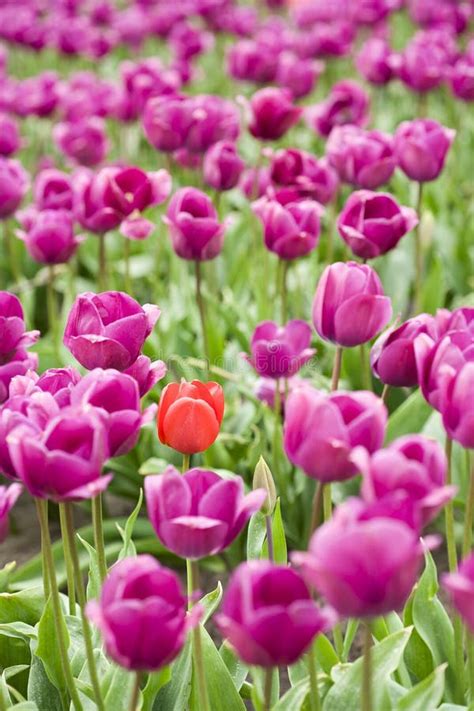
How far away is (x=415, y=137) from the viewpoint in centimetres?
218

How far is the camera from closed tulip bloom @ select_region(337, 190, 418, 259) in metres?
1.83

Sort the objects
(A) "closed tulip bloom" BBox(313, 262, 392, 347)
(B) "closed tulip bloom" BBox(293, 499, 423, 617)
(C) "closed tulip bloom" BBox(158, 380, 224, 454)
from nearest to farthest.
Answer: (B) "closed tulip bloom" BBox(293, 499, 423, 617) → (C) "closed tulip bloom" BBox(158, 380, 224, 454) → (A) "closed tulip bloom" BBox(313, 262, 392, 347)

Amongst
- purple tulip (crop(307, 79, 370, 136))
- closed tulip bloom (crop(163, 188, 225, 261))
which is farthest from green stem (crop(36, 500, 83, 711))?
purple tulip (crop(307, 79, 370, 136))

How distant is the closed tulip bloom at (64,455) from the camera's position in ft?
3.21

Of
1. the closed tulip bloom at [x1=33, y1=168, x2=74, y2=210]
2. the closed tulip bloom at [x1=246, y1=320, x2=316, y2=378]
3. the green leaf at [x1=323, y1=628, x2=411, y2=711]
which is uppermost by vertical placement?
the closed tulip bloom at [x1=33, y1=168, x2=74, y2=210]

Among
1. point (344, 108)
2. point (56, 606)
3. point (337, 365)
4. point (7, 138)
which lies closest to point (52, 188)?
point (7, 138)

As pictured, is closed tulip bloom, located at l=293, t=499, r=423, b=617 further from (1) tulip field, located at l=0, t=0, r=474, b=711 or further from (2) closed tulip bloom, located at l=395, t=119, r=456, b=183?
(2) closed tulip bloom, located at l=395, t=119, r=456, b=183

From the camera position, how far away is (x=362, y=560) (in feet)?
2.54

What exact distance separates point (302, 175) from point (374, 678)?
1309mm

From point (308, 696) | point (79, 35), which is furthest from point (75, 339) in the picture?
point (79, 35)

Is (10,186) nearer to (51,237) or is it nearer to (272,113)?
(51,237)

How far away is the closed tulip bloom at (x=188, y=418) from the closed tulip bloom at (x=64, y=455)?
263 mm

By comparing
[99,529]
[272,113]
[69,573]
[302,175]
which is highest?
[272,113]

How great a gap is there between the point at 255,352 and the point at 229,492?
765 millimetres
